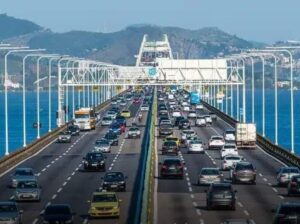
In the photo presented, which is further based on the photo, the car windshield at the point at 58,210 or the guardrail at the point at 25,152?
the guardrail at the point at 25,152

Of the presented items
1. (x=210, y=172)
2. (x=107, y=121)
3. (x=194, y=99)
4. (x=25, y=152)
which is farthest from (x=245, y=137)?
(x=194, y=99)

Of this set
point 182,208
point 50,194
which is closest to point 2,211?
point 182,208

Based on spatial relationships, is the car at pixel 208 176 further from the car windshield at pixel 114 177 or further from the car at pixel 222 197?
the car at pixel 222 197

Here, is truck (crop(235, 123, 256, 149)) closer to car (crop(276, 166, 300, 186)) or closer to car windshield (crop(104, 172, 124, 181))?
car (crop(276, 166, 300, 186))

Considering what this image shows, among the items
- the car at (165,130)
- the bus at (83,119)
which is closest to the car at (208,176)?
the car at (165,130)

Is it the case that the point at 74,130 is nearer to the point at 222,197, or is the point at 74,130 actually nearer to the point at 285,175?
the point at 285,175

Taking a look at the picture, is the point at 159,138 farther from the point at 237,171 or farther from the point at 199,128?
the point at 237,171
